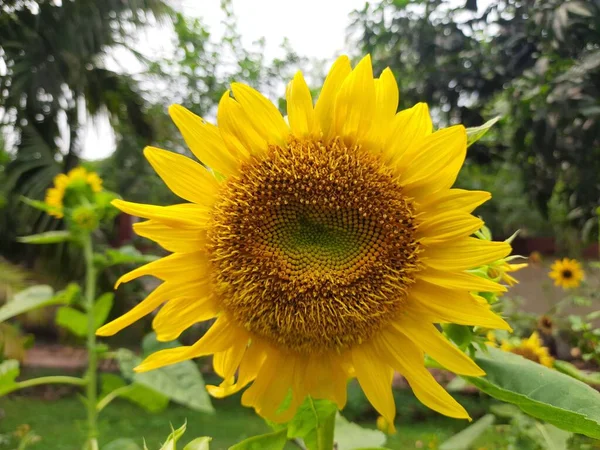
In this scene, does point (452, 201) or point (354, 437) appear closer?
point (452, 201)

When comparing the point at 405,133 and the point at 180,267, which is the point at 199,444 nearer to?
A: the point at 180,267

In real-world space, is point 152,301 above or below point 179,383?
above

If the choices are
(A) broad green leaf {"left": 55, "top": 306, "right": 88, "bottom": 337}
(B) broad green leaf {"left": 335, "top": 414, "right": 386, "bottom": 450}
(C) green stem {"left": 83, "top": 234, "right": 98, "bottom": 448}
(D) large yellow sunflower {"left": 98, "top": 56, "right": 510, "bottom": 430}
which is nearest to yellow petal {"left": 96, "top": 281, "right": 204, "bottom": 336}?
(D) large yellow sunflower {"left": 98, "top": 56, "right": 510, "bottom": 430}

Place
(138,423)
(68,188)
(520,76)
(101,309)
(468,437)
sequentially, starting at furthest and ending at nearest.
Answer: (138,423) < (520,76) < (68,188) < (101,309) < (468,437)

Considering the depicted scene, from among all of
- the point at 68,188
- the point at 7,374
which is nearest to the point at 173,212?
the point at 7,374

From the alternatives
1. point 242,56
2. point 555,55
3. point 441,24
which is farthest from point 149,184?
point 555,55

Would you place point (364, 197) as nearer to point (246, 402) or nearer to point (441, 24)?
point (246, 402)

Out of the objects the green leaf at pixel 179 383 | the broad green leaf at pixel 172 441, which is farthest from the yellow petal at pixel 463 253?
the green leaf at pixel 179 383

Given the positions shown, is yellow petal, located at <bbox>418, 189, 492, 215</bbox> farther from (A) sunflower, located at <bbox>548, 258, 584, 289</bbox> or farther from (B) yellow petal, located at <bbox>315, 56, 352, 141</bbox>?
(A) sunflower, located at <bbox>548, 258, 584, 289</bbox>

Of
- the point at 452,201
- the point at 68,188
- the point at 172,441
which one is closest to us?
the point at 172,441
